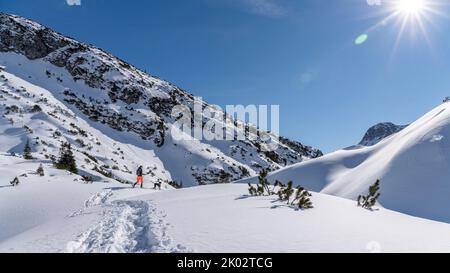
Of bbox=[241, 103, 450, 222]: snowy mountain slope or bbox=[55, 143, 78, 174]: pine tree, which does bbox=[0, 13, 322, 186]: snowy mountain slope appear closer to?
bbox=[55, 143, 78, 174]: pine tree

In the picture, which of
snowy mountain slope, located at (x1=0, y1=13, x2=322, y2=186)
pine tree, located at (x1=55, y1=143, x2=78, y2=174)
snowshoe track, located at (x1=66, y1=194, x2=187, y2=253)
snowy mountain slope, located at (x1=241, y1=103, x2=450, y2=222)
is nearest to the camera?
snowshoe track, located at (x1=66, y1=194, x2=187, y2=253)

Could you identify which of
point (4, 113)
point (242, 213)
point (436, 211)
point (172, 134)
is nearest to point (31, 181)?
point (242, 213)

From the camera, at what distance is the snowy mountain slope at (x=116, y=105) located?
57.3 metres

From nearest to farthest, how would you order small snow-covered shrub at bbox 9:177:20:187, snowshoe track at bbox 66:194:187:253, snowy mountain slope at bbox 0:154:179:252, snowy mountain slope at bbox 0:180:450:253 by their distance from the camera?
snowy mountain slope at bbox 0:180:450:253, snowshoe track at bbox 66:194:187:253, snowy mountain slope at bbox 0:154:179:252, small snow-covered shrub at bbox 9:177:20:187

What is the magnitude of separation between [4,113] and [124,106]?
108 ft

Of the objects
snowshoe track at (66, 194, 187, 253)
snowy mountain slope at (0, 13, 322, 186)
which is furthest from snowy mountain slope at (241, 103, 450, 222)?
snowy mountain slope at (0, 13, 322, 186)

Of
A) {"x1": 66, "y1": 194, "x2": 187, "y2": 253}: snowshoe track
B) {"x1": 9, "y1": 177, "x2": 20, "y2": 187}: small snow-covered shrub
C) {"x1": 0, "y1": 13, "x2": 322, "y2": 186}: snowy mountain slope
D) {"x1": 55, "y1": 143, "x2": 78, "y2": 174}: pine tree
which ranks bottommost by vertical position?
{"x1": 66, "y1": 194, "x2": 187, "y2": 253}: snowshoe track

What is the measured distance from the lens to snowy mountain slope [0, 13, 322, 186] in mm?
57312

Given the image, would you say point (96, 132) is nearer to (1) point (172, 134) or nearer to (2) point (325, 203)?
(1) point (172, 134)

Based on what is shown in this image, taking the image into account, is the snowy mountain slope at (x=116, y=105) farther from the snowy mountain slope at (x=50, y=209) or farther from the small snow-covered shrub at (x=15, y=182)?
the small snow-covered shrub at (x=15, y=182)

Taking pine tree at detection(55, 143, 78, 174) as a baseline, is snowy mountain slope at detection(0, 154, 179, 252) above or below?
below

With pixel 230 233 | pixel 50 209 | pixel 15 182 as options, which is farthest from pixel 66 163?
pixel 230 233

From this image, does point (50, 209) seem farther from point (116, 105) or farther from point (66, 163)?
point (116, 105)

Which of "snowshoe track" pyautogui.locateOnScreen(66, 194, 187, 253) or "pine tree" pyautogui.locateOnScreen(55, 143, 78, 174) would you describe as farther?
"pine tree" pyautogui.locateOnScreen(55, 143, 78, 174)
